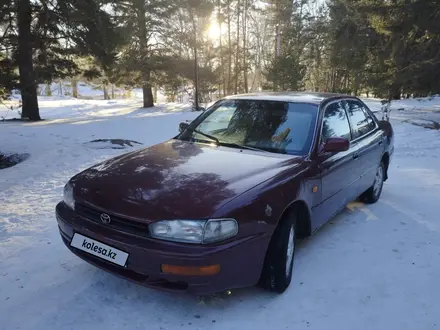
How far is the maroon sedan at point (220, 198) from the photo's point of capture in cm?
245

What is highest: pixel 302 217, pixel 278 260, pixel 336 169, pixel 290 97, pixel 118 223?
pixel 290 97

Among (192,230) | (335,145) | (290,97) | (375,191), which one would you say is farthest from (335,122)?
(192,230)

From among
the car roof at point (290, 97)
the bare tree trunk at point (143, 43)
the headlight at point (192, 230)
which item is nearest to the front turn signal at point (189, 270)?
the headlight at point (192, 230)

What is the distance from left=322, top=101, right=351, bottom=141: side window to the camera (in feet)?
12.6

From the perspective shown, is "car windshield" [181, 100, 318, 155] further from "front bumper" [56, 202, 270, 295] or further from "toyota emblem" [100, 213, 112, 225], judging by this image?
"toyota emblem" [100, 213, 112, 225]

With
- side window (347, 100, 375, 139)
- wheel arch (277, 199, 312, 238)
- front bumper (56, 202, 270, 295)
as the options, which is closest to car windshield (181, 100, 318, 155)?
wheel arch (277, 199, 312, 238)

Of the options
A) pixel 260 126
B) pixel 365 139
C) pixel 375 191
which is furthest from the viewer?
pixel 375 191

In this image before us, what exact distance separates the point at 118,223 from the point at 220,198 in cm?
74

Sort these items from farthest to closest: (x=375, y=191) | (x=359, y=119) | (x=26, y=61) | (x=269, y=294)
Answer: (x=26, y=61) < (x=375, y=191) < (x=359, y=119) < (x=269, y=294)

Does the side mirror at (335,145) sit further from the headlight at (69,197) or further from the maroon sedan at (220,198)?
the headlight at (69,197)

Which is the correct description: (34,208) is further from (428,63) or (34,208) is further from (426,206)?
(428,63)

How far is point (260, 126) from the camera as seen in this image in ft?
12.5

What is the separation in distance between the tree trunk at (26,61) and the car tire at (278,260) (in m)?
6.76

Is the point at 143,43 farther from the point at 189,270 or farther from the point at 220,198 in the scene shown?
the point at 189,270
